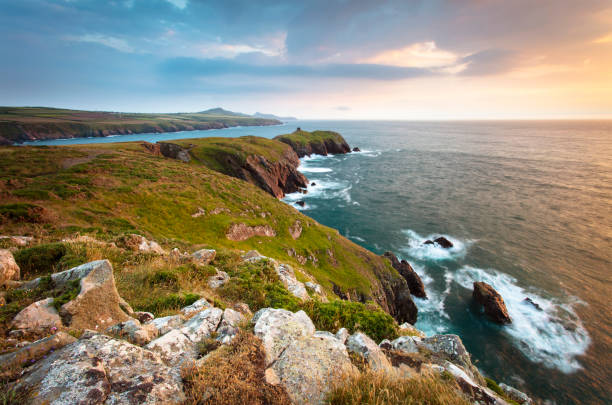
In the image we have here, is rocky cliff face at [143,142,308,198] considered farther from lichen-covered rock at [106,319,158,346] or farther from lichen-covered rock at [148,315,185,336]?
lichen-covered rock at [106,319,158,346]

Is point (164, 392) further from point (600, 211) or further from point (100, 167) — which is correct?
point (600, 211)

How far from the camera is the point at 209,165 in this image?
7044cm

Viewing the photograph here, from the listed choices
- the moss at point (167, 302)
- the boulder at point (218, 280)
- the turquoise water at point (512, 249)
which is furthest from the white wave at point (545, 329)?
the moss at point (167, 302)

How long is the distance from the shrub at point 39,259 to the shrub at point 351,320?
1088 centimetres

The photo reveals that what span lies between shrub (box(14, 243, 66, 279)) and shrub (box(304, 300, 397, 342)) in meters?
→ 10.9

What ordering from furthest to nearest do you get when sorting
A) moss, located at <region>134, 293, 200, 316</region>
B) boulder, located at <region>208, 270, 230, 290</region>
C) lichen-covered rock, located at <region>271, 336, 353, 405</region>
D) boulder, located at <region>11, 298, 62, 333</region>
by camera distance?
1. boulder, located at <region>208, 270, 230, 290</region>
2. moss, located at <region>134, 293, 200, 316</region>
3. boulder, located at <region>11, 298, 62, 333</region>
4. lichen-covered rock, located at <region>271, 336, 353, 405</region>

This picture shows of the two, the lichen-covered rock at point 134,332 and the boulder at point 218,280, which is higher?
the lichen-covered rock at point 134,332

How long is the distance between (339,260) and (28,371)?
34550mm

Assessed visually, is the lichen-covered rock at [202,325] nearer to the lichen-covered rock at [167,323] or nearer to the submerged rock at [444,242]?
the lichen-covered rock at [167,323]

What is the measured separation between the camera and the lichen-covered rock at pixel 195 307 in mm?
8609

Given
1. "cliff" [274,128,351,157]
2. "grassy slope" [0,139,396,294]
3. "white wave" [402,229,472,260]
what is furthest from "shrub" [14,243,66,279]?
"cliff" [274,128,351,157]

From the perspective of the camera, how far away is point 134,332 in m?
6.41

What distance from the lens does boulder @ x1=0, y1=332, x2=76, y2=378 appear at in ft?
14.4

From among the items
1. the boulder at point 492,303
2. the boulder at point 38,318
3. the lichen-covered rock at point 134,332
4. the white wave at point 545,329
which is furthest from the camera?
the boulder at point 492,303
